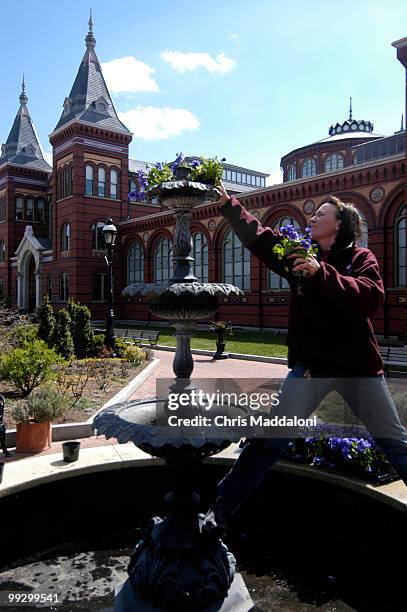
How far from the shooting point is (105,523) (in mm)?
5020

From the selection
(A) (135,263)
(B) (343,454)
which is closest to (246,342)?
(B) (343,454)

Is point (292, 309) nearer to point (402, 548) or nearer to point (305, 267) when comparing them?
point (305, 267)

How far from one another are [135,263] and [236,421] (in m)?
34.4

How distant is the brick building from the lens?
69.2 feet

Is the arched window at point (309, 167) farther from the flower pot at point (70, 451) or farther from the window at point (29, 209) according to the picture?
the flower pot at point (70, 451)

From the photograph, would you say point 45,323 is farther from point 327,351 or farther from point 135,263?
point 135,263

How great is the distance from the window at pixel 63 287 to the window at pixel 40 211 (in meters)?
11.7

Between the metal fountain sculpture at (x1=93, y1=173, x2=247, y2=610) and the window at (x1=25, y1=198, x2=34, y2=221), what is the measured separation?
45.9m

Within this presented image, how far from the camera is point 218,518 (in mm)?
3164

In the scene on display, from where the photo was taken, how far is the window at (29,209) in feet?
151

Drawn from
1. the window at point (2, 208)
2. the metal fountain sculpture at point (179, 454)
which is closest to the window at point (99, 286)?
the window at point (2, 208)

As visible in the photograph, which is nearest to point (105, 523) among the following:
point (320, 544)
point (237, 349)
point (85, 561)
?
point (85, 561)

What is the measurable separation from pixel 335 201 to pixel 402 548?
2.89m

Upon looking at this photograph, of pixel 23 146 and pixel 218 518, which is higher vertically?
pixel 23 146
